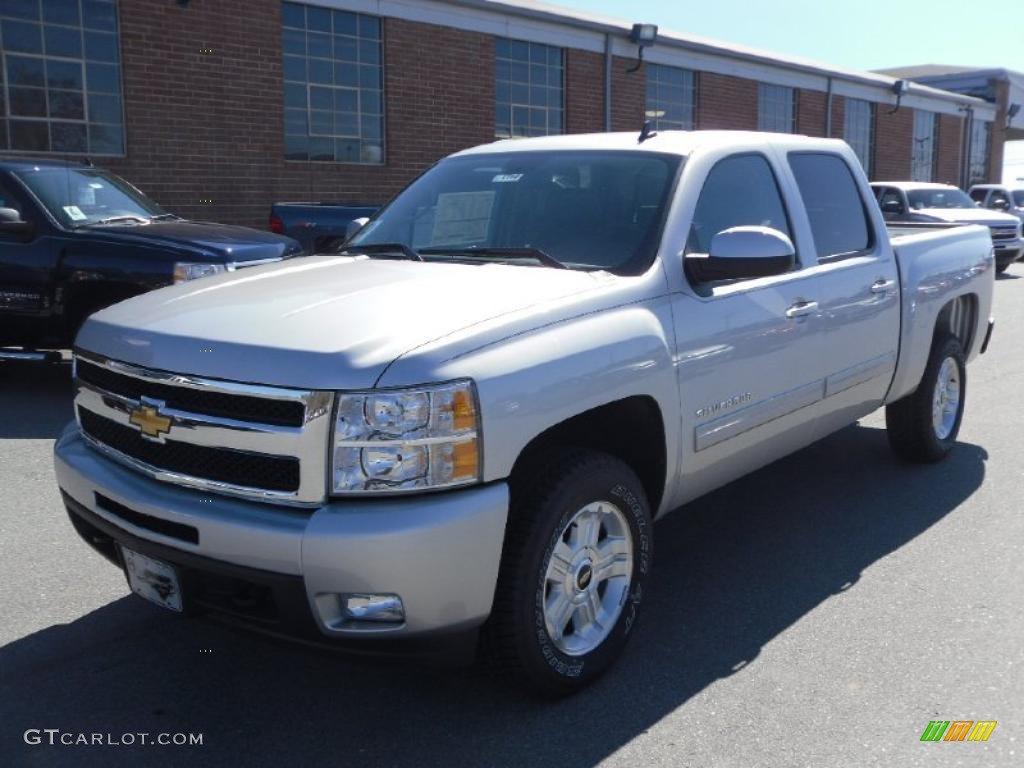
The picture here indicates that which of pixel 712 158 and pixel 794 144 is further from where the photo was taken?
pixel 794 144

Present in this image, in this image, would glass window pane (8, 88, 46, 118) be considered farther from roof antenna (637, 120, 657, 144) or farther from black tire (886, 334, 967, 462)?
black tire (886, 334, 967, 462)

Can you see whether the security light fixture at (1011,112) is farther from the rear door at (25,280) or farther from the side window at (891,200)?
the rear door at (25,280)

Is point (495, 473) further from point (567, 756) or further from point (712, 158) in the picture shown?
point (712, 158)

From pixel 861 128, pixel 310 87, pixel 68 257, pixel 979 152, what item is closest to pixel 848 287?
pixel 68 257

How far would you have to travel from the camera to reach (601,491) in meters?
3.49

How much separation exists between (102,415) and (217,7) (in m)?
11.3

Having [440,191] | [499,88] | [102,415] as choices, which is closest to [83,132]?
[499,88]

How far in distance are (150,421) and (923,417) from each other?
14.8ft

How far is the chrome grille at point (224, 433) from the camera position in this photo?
2.98 meters

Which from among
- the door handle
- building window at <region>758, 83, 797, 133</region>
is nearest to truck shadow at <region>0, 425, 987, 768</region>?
the door handle

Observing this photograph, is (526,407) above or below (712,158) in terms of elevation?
below

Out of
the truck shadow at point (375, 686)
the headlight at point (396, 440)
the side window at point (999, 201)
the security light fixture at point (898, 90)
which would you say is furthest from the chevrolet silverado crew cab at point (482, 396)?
the security light fixture at point (898, 90)

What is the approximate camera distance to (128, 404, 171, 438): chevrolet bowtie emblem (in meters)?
3.25

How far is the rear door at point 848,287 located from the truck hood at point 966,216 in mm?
Answer: 12732
